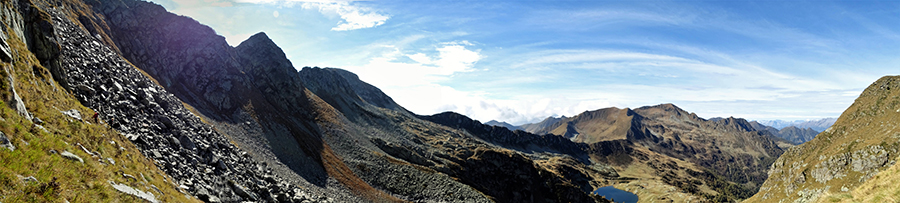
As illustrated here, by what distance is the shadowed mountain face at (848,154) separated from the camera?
73.6 m

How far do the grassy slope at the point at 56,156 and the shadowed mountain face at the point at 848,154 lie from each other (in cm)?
9337

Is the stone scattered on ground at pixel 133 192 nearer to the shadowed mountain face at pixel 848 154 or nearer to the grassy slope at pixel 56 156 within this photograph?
the grassy slope at pixel 56 156

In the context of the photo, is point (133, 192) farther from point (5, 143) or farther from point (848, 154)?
point (848, 154)

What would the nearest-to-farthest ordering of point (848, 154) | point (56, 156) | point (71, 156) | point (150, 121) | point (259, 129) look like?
point (56, 156)
point (71, 156)
point (150, 121)
point (259, 129)
point (848, 154)

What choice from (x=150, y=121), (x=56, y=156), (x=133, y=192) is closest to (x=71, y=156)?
(x=56, y=156)

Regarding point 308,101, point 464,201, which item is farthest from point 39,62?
point 308,101

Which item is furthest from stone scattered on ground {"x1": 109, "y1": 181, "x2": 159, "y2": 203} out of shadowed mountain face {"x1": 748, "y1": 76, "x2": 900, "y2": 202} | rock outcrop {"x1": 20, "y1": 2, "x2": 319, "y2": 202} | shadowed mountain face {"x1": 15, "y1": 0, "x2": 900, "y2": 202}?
shadowed mountain face {"x1": 748, "y1": 76, "x2": 900, "y2": 202}

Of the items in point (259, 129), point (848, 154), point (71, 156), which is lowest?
point (848, 154)

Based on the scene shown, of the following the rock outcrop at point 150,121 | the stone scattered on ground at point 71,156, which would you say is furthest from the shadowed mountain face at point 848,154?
the stone scattered on ground at point 71,156

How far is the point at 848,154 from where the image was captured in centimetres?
8062

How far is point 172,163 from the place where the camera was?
28344 mm

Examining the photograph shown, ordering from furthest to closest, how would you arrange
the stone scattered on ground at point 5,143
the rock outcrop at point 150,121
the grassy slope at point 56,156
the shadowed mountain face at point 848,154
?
the shadowed mountain face at point 848,154 → the rock outcrop at point 150,121 → the stone scattered on ground at point 5,143 → the grassy slope at point 56,156

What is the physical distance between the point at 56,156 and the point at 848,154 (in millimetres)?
130331

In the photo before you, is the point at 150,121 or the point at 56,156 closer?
the point at 56,156
